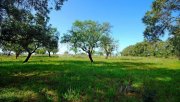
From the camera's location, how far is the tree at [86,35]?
64.8m

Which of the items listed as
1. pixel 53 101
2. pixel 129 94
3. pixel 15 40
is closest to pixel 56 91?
pixel 53 101

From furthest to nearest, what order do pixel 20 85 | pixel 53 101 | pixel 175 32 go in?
pixel 175 32 < pixel 20 85 < pixel 53 101

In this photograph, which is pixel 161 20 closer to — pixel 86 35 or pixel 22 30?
pixel 22 30

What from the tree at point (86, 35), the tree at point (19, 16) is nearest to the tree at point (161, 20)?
the tree at point (19, 16)

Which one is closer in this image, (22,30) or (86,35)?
(22,30)

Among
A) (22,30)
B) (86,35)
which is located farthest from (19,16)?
(86,35)

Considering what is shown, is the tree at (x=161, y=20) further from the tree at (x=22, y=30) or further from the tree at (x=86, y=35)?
the tree at (x=86, y=35)

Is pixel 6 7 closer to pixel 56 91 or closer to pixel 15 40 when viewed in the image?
pixel 15 40

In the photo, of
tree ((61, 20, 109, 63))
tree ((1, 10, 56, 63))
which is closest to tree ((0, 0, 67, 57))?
tree ((1, 10, 56, 63))

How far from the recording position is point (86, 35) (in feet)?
212

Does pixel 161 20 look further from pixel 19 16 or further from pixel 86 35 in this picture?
pixel 86 35

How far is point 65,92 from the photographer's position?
13.0 m

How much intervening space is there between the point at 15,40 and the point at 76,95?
1011 centimetres

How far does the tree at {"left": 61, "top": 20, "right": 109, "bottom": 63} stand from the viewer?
64750mm
